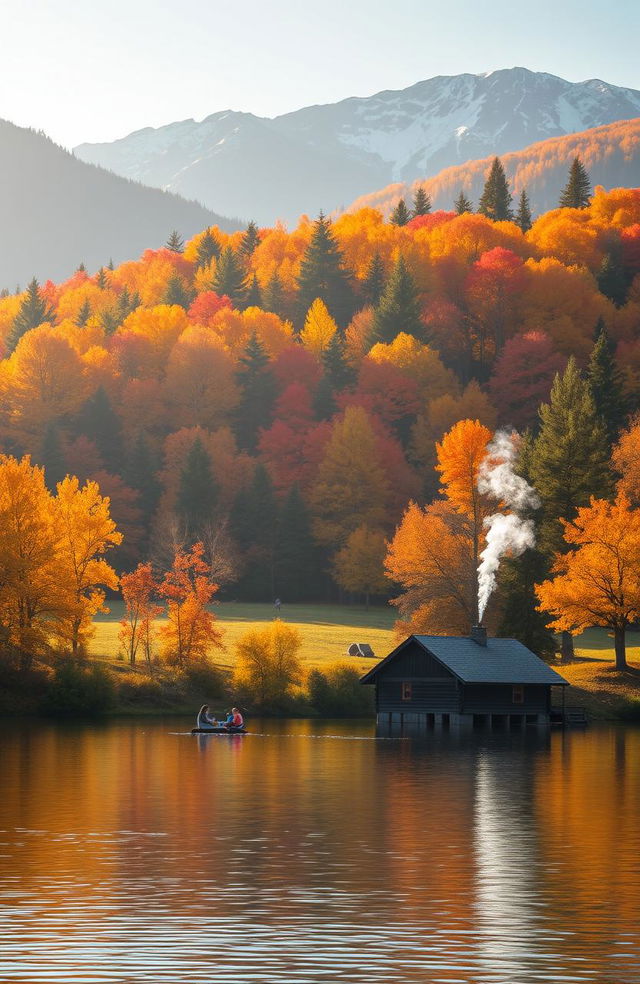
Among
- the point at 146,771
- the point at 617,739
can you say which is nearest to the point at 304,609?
the point at 617,739

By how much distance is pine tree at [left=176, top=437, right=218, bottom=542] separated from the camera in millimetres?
134375

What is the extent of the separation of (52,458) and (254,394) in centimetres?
2732

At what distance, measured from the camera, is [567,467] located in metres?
102

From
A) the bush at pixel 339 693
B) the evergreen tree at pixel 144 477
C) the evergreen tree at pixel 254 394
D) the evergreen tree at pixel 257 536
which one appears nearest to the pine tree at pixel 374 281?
the evergreen tree at pixel 254 394

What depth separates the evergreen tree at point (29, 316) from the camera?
183000mm

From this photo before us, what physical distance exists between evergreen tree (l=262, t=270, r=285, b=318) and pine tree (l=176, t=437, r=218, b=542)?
179 ft

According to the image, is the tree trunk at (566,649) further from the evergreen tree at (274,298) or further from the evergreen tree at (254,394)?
the evergreen tree at (274,298)

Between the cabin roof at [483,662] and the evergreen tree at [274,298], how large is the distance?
112526 millimetres

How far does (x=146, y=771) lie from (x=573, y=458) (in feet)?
188

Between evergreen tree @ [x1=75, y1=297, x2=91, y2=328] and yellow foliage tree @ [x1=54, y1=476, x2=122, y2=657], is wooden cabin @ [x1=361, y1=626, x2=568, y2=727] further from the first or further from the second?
evergreen tree @ [x1=75, y1=297, x2=91, y2=328]

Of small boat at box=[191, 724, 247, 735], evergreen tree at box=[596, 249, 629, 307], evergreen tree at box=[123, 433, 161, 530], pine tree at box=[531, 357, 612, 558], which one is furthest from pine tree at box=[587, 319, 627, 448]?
small boat at box=[191, 724, 247, 735]

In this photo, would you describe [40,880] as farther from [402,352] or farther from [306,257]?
[306,257]

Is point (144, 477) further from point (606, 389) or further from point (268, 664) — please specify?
point (268, 664)

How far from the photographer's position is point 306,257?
19238 centimetres
